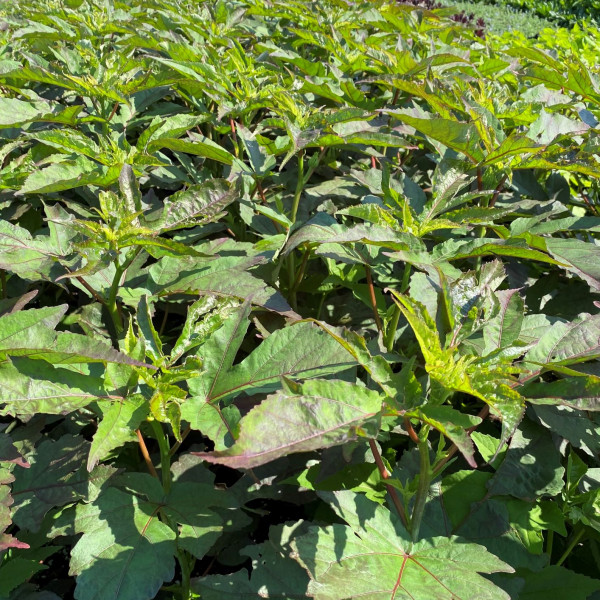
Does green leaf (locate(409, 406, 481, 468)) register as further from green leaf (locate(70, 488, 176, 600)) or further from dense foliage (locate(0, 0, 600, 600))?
green leaf (locate(70, 488, 176, 600))

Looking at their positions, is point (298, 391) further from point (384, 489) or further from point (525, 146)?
point (525, 146)

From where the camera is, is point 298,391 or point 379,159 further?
point 379,159

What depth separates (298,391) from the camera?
3.32ft

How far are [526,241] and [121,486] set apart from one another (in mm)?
1227

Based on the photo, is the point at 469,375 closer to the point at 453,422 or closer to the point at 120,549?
the point at 453,422

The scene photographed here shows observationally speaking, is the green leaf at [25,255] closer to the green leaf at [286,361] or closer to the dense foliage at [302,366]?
the dense foliage at [302,366]

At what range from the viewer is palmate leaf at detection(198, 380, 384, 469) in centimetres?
89

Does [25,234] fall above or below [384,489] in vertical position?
above

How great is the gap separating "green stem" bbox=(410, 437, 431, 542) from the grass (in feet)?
37.4

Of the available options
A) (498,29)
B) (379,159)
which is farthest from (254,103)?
(498,29)

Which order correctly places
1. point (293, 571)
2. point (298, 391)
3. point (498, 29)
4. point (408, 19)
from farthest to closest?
point (498, 29) < point (408, 19) < point (293, 571) < point (298, 391)

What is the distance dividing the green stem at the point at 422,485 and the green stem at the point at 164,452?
1.94ft

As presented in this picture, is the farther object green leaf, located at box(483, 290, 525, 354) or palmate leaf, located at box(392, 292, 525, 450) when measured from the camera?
green leaf, located at box(483, 290, 525, 354)

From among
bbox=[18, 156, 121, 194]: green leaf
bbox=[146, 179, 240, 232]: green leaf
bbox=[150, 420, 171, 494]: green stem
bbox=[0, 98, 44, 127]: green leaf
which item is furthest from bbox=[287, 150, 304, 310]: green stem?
bbox=[0, 98, 44, 127]: green leaf
